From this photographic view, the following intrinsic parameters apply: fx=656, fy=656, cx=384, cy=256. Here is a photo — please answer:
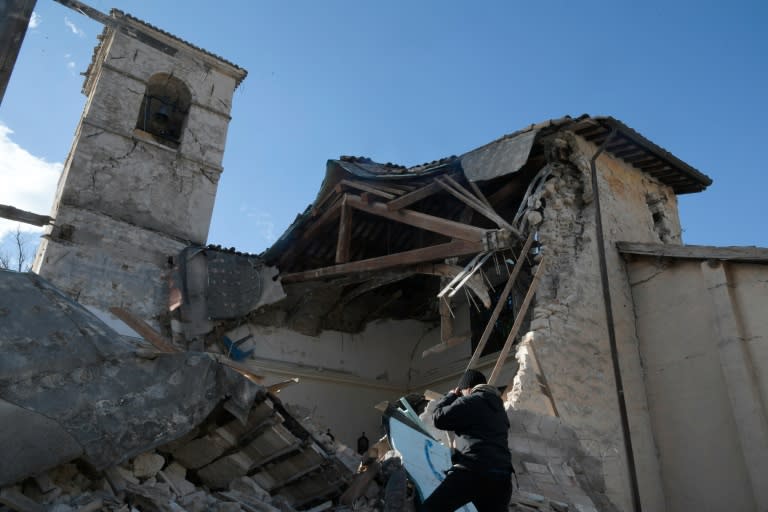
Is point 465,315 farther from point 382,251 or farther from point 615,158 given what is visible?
point 615,158

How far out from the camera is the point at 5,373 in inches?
158

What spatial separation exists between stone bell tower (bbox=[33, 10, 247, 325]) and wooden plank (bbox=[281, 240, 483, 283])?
226 cm

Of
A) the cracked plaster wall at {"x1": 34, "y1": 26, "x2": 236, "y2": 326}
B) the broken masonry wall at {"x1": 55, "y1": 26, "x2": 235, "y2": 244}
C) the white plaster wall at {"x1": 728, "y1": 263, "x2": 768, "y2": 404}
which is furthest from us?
the broken masonry wall at {"x1": 55, "y1": 26, "x2": 235, "y2": 244}

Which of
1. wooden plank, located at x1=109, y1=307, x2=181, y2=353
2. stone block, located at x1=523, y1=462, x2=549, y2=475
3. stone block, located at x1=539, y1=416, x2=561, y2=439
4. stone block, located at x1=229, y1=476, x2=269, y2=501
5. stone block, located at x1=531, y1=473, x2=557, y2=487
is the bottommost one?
stone block, located at x1=229, y1=476, x2=269, y2=501

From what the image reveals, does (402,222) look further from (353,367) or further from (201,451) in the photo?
(201,451)

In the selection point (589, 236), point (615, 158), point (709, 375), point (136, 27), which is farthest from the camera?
point (136, 27)

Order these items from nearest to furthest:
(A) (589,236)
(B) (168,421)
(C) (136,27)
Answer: (B) (168,421)
(A) (589,236)
(C) (136,27)

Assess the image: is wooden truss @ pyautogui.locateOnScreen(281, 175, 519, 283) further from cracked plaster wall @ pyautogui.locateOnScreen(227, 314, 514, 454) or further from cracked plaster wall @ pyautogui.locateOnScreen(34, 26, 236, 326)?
cracked plaster wall @ pyautogui.locateOnScreen(34, 26, 236, 326)

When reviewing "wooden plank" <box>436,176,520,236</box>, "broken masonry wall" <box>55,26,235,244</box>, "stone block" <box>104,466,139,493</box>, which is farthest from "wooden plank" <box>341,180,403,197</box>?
"stone block" <box>104,466,139,493</box>

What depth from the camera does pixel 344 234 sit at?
9445 mm

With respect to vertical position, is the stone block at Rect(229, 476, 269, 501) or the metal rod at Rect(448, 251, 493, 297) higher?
the metal rod at Rect(448, 251, 493, 297)

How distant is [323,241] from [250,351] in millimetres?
2151

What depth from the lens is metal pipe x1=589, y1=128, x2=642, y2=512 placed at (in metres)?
6.74

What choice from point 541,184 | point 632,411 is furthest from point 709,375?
point 541,184
